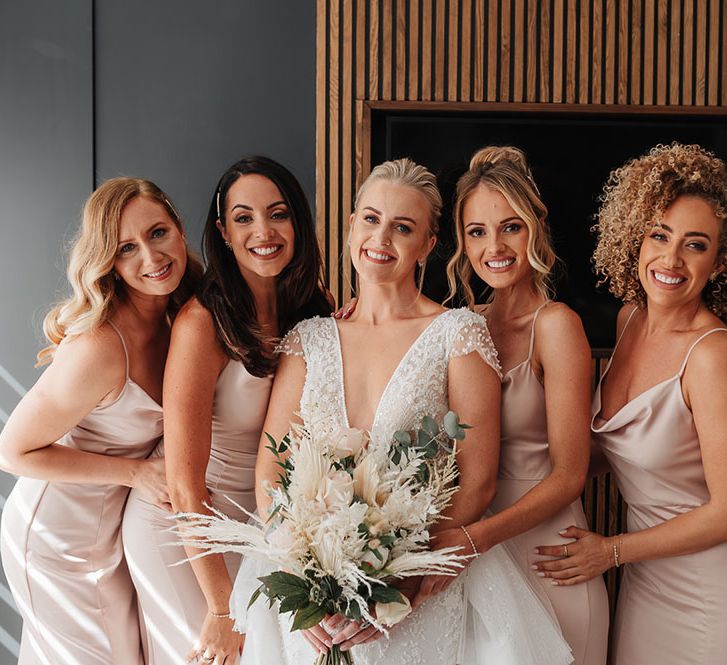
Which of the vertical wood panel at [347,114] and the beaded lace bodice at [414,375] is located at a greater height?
the vertical wood panel at [347,114]

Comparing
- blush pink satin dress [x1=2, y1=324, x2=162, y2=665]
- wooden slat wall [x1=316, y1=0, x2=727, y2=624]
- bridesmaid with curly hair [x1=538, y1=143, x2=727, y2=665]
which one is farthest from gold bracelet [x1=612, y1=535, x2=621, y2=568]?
wooden slat wall [x1=316, y1=0, x2=727, y2=624]

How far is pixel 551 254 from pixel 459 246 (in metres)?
0.28

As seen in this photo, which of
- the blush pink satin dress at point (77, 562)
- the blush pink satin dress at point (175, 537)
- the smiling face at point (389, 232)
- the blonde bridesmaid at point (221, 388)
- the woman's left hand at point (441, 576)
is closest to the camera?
the woman's left hand at point (441, 576)

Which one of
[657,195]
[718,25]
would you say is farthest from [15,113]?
[718,25]

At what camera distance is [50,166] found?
3.88m

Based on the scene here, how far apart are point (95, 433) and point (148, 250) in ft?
2.03

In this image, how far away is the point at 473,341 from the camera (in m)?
1.92

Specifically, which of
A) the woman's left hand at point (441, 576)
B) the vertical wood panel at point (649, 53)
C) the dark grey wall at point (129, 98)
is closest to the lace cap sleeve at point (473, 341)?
the woman's left hand at point (441, 576)

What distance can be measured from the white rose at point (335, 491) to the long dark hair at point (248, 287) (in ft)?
2.19

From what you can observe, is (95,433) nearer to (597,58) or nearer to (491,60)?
(491,60)

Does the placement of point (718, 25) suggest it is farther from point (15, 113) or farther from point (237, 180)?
point (15, 113)

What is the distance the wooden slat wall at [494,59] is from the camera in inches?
149

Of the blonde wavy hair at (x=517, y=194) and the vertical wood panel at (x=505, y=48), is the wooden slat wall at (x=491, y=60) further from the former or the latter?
the blonde wavy hair at (x=517, y=194)

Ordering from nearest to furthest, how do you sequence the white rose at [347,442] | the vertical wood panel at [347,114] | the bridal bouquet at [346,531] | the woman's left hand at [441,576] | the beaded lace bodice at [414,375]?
the bridal bouquet at [346,531], the white rose at [347,442], the woman's left hand at [441,576], the beaded lace bodice at [414,375], the vertical wood panel at [347,114]
